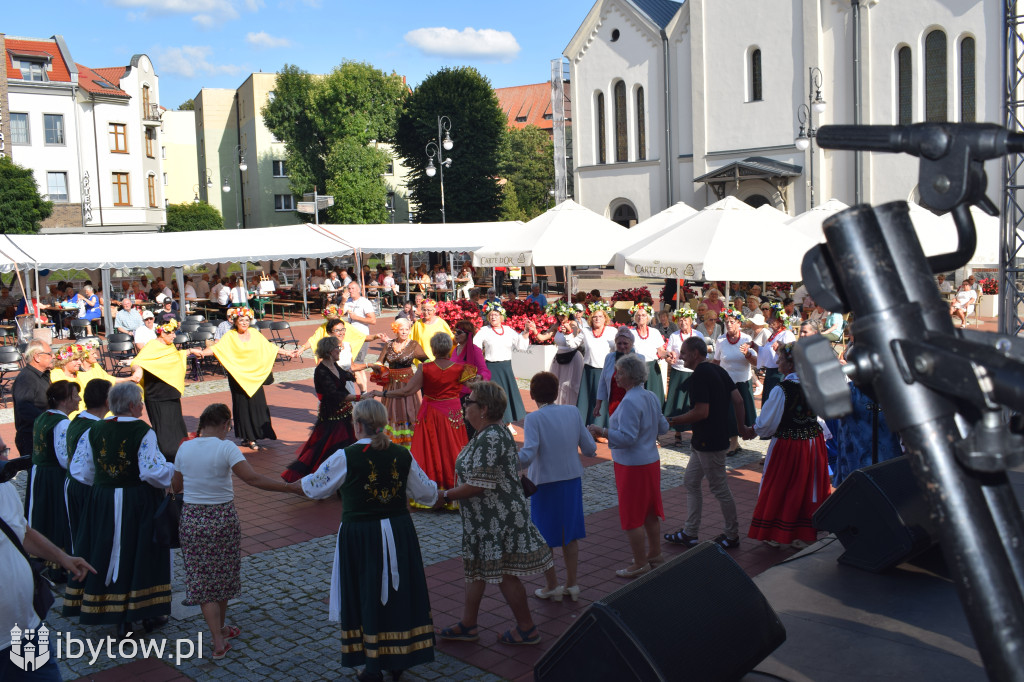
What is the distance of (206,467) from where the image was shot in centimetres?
556

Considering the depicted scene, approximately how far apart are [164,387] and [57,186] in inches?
1748

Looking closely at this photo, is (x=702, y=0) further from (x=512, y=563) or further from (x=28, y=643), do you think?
(x=28, y=643)

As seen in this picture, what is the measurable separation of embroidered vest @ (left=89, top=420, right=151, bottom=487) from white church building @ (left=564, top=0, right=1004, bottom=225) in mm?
21828

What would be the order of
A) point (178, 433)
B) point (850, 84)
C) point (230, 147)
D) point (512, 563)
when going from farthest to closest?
point (230, 147) → point (850, 84) → point (178, 433) → point (512, 563)

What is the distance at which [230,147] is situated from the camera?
69812 mm

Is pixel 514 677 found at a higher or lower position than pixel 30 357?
lower

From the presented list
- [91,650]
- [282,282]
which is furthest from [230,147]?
[91,650]

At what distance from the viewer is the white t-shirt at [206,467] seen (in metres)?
5.57

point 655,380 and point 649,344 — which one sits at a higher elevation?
point 649,344

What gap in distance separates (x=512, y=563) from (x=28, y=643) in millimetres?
2748

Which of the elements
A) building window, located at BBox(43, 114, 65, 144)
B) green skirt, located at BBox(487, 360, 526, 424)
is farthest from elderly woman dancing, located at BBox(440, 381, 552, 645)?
building window, located at BBox(43, 114, 65, 144)

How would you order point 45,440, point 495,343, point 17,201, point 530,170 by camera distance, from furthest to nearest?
point 530,170 < point 17,201 < point 495,343 < point 45,440

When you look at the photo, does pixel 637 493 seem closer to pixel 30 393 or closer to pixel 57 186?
pixel 30 393

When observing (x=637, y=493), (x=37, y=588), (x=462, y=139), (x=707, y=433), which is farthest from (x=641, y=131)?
(x=37, y=588)
